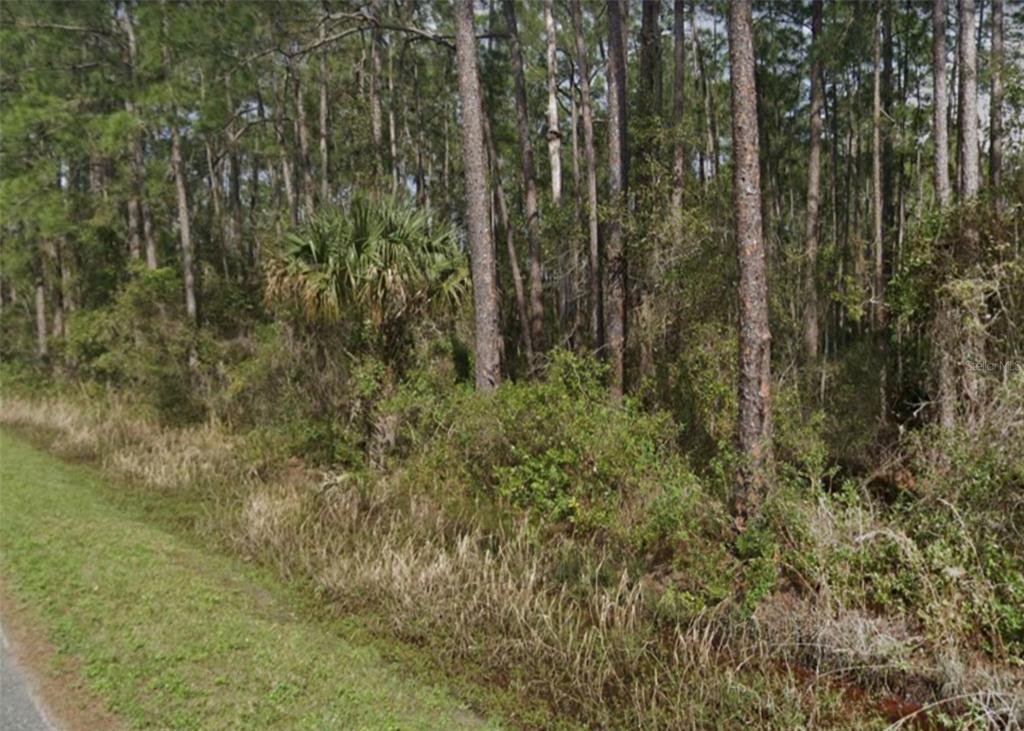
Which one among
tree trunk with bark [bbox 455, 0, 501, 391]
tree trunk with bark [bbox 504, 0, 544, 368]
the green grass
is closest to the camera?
the green grass

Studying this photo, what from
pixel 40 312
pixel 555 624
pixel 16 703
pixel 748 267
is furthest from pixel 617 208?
pixel 40 312

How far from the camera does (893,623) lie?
14.1ft

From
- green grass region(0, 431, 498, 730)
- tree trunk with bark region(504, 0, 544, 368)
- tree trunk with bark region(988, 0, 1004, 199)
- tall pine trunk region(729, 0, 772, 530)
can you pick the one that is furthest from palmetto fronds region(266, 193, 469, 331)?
tree trunk with bark region(988, 0, 1004, 199)

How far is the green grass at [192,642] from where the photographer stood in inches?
147

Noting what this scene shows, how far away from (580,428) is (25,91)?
50.8 ft

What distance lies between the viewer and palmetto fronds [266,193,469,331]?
26.8 ft

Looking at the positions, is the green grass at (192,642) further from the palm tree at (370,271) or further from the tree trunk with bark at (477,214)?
the tree trunk with bark at (477,214)

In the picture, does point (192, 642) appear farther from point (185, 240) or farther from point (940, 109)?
point (185, 240)

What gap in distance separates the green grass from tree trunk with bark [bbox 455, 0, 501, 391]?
4076mm

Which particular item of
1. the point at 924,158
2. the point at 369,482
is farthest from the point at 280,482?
the point at 924,158

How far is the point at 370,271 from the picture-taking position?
26.7 ft

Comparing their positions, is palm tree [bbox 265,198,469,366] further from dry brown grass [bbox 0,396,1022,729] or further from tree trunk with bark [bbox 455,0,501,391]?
dry brown grass [bbox 0,396,1022,729]

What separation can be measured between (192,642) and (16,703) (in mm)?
951

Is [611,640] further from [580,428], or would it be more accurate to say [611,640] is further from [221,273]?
[221,273]
